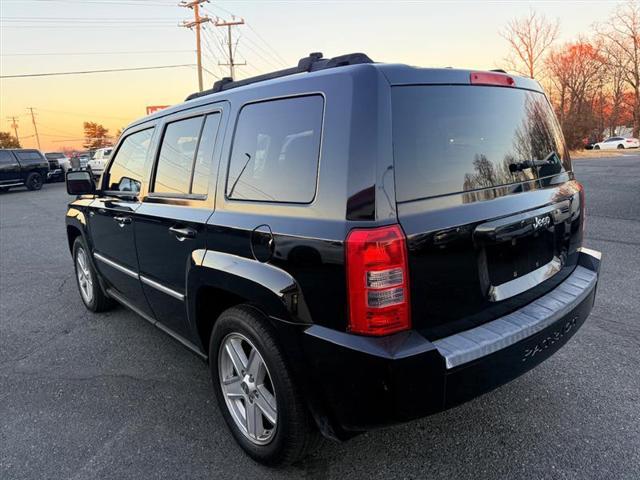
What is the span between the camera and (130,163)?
365 cm

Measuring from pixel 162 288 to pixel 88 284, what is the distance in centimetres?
212

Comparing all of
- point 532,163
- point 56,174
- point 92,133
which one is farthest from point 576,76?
point 92,133

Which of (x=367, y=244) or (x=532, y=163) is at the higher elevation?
(x=532, y=163)

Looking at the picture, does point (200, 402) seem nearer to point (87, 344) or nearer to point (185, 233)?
point (185, 233)

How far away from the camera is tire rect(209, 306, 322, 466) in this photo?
6.86 ft

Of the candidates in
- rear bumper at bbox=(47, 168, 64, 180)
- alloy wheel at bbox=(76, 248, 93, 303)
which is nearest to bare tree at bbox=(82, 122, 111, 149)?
rear bumper at bbox=(47, 168, 64, 180)

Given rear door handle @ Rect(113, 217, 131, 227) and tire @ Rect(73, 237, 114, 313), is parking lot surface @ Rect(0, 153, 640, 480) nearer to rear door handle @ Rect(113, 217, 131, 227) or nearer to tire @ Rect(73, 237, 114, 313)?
tire @ Rect(73, 237, 114, 313)

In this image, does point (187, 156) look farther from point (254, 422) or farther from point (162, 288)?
point (254, 422)

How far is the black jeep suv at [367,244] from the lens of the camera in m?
1.81

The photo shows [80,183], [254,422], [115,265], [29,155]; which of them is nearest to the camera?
[254,422]

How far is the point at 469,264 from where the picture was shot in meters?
2.00

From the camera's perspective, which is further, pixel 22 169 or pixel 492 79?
pixel 22 169

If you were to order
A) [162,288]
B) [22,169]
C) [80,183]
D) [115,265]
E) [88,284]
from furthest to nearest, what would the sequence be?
[22,169], [88,284], [80,183], [115,265], [162,288]

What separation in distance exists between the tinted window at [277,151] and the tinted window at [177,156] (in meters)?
0.48
